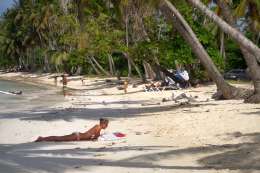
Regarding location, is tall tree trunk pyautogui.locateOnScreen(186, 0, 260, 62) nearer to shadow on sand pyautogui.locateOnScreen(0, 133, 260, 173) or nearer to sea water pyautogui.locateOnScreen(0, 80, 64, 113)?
shadow on sand pyautogui.locateOnScreen(0, 133, 260, 173)

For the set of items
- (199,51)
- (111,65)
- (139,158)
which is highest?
(199,51)

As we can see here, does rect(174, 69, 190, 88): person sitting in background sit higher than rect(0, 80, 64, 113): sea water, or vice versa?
rect(174, 69, 190, 88): person sitting in background

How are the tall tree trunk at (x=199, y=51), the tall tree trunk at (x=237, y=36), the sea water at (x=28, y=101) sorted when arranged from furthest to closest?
the sea water at (x=28, y=101)
the tall tree trunk at (x=199, y=51)
the tall tree trunk at (x=237, y=36)

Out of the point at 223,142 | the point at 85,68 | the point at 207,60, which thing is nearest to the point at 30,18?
the point at 85,68

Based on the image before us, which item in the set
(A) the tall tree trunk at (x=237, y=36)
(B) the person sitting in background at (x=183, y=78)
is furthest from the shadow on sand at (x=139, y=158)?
(B) the person sitting in background at (x=183, y=78)

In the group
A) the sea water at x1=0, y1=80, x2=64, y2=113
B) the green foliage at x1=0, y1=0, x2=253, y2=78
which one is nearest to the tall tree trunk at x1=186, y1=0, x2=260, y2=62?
the green foliage at x1=0, y1=0, x2=253, y2=78

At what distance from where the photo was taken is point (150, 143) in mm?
13203

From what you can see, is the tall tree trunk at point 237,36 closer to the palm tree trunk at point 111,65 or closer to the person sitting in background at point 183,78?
the person sitting in background at point 183,78

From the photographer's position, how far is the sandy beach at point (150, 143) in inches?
402

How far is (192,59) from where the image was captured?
31.8 meters

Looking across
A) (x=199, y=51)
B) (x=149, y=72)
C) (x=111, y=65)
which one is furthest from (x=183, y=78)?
(x=111, y=65)

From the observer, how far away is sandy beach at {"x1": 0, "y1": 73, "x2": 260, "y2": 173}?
33.5 feet

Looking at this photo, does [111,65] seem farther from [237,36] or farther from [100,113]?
→ [237,36]

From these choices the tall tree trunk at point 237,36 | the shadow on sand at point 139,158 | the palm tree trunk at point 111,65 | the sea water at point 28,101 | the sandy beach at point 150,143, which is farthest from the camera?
the palm tree trunk at point 111,65
